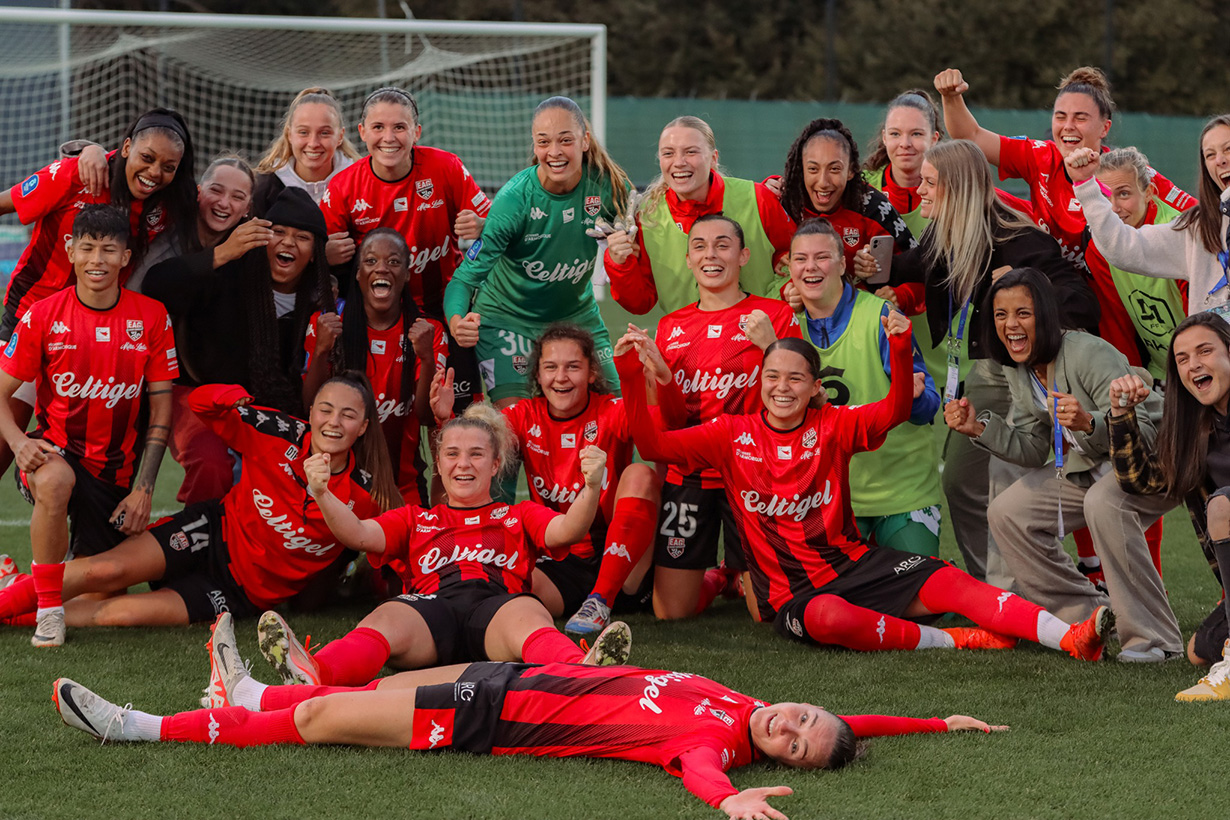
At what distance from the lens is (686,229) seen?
17.8 feet

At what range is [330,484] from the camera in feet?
15.8

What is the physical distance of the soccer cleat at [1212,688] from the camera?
395 cm

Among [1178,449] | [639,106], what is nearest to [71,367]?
[1178,449]

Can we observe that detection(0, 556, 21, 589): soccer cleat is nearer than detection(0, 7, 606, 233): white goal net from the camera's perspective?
Yes

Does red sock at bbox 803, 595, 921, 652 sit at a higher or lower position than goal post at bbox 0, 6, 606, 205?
lower

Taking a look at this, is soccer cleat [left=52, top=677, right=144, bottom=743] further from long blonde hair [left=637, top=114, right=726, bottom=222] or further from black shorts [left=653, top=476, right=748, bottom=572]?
long blonde hair [left=637, top=114, right=726, bottom=222]

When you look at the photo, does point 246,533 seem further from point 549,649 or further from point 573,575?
point 549,649

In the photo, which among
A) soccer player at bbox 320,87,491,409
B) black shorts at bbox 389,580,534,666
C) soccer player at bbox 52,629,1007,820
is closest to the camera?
soccer player at bbox 52,629,1007,820

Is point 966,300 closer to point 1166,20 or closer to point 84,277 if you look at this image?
point 84,277

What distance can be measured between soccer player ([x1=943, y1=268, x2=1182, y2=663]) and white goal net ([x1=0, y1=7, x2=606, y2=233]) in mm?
12167

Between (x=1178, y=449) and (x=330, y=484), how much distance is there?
2.94 m

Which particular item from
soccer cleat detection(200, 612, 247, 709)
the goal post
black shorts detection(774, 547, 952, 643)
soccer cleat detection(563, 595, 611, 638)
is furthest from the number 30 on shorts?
the goal post

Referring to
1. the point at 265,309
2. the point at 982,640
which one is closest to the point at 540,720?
the point at 982,640

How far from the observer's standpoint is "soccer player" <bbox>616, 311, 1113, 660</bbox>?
459cm
